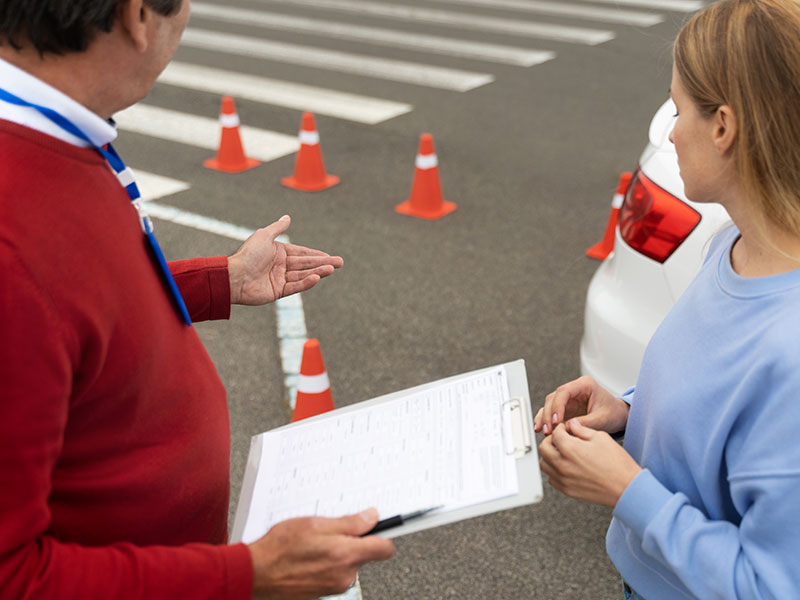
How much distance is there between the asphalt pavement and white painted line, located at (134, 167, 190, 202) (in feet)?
0.31

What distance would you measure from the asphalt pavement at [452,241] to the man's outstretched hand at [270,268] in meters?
1.08

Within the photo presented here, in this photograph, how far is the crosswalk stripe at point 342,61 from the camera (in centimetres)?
1025

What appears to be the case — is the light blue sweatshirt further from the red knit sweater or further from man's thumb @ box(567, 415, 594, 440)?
the red knit sweater

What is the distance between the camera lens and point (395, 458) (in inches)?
68.4

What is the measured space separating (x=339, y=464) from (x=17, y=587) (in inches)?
24.4

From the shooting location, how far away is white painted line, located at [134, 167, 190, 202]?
7070 millimetres

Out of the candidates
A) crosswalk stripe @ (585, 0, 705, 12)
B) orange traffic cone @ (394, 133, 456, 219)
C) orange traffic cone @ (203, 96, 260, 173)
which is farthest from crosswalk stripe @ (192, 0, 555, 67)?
orange traffic cone @ (394, 133, 456, 219)

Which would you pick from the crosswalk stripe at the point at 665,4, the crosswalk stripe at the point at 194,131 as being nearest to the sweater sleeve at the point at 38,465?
the crosswalk stripe at the point at 194,131

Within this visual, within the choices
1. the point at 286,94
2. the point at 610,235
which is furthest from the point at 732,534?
the point at 286,94

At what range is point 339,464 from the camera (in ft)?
5.81

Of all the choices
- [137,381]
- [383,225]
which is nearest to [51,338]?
[137,381]

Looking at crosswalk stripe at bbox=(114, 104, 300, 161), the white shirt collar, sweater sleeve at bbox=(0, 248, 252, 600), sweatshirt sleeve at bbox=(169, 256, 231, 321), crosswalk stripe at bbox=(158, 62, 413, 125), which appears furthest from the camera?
crosswalk stripe at bbox=(158, 62, 413, 125)

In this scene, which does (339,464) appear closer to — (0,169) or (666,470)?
(666,470)

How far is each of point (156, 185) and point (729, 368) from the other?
6228mm
